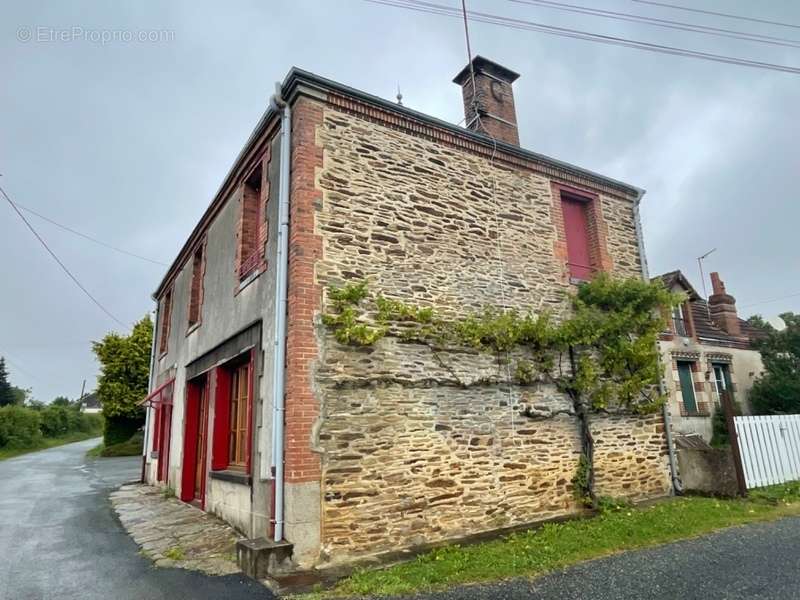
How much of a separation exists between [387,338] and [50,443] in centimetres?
3653

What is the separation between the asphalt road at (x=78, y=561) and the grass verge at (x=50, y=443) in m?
17.5

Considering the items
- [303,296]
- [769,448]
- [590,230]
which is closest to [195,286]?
[303,296]

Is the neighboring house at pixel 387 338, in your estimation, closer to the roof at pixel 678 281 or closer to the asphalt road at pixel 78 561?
the asphalt road at pixel 78 561

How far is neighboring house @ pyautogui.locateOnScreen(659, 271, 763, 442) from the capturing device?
15.3 m

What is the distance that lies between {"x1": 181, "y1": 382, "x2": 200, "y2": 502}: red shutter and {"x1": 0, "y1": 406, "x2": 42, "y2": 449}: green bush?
2332 centimetres

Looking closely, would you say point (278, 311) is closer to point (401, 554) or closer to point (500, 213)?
point (401, 554)

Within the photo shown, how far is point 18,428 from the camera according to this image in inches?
1081

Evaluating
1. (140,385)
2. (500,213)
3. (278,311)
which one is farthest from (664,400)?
(140,385)

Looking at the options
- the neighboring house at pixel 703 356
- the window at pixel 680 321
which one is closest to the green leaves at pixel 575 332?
the neighboring house at pixel 703 356

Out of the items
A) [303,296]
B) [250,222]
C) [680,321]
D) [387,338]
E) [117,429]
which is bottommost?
[117,429]

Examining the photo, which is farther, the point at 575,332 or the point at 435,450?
the point at 575,332

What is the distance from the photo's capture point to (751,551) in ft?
18.0

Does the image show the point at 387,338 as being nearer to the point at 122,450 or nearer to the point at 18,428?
the point at 122,450

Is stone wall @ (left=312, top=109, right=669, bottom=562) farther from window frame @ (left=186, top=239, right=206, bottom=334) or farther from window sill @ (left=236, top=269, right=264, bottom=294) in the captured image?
window frame @ (left=186, top=239, right=206, bottom=334)
